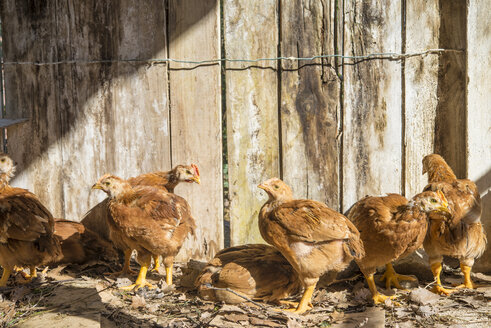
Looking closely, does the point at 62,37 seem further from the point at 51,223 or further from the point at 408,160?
the point at 408,160

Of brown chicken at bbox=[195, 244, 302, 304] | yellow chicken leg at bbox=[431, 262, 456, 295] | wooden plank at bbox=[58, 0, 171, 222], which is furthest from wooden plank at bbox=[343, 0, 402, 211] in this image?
wooden plank at bbox=[58, 0, 171, 222]

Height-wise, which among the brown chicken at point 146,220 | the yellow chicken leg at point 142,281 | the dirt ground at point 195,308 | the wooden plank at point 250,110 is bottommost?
the dirt ground at point 195,308

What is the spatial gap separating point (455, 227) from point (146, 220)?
2568 millimetres

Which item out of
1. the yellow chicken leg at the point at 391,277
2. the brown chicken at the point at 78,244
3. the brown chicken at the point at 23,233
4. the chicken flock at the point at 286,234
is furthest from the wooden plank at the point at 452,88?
the brown chicken at the point at 23,233

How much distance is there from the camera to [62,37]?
4832 mm

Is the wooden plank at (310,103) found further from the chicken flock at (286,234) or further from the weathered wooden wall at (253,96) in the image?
the chicken flock at (286,234)

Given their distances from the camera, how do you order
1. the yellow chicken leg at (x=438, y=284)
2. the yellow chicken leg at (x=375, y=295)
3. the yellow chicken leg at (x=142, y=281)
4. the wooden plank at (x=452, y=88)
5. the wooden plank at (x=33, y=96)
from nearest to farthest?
the yellow chicken leg at (x=375, y=295), the yellow chicken leg at (x=438, y=284), the yellow chicken leg at (x=142, y=281), the wooden plank at (x=452, y=88), the wooden plank at (x=33, y=96)

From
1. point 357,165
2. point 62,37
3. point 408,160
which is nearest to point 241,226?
point 357,165

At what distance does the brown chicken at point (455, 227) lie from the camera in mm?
4133

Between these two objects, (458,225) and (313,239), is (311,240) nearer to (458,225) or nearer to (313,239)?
(313,239)

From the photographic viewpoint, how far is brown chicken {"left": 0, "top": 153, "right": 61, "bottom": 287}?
13.5ft

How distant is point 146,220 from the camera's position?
13.7ft

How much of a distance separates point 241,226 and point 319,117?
50.6 inches

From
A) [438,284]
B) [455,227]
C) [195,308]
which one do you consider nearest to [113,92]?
[195,308]
